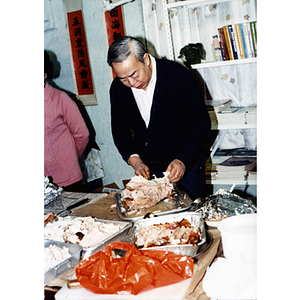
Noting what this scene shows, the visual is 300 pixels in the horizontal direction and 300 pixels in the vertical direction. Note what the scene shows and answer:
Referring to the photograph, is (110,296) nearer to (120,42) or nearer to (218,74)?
A: (120,42)

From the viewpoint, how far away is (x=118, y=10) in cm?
265

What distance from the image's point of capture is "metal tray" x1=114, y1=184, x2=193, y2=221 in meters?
1.29

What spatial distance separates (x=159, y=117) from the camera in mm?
1934

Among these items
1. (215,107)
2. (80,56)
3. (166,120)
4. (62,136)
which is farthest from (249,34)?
(80,56)

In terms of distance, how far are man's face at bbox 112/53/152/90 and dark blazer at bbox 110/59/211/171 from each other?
0.40 ft

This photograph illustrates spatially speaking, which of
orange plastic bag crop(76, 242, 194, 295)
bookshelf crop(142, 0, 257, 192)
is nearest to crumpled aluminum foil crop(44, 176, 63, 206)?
orange plastic bag crop(76, 242, 194, 295)

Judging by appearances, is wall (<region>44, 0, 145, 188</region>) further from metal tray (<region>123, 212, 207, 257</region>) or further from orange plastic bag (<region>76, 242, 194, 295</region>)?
orange plastic bag (<region>76, 242, 194, 295</region>)

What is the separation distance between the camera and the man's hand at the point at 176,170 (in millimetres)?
1595

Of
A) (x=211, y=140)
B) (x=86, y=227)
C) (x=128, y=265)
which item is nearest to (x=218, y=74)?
(x=211, y=140)

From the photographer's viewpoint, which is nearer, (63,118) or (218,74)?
(63,118)

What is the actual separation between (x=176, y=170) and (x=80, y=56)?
1.79 meters

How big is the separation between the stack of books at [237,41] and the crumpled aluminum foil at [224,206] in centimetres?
113

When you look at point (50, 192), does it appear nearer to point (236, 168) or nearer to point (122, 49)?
point (122, 49)
